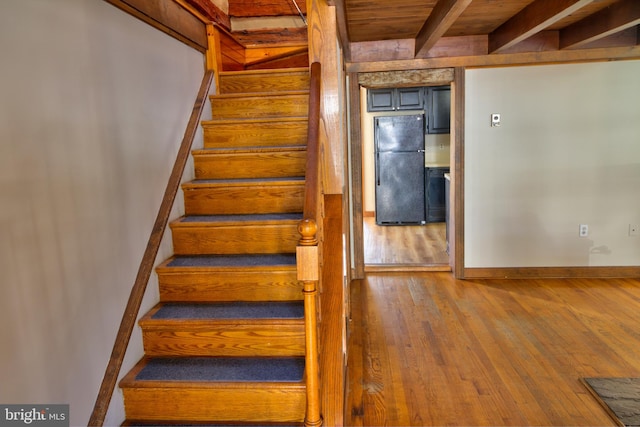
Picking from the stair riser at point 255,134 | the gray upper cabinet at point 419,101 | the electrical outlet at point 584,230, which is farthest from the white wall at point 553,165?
the gray upper cabinet at point 419,101

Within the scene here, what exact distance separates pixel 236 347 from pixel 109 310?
1.99 ft

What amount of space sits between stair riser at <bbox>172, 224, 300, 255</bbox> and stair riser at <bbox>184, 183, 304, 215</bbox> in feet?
0.67

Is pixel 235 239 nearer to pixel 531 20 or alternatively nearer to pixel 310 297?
pixel 310 297

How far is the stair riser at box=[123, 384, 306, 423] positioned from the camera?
6.15 ft

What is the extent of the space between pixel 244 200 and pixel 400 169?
4.28m

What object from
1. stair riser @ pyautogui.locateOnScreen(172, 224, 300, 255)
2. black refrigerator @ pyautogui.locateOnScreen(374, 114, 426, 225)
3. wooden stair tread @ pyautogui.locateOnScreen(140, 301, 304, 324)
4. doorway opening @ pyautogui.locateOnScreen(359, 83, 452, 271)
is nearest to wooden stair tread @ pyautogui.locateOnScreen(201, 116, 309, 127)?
stair riser @ pyautogui.locateOnScreen(172, 224, 300, 255)

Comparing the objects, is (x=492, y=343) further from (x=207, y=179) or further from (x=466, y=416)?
(x=207, y=179)

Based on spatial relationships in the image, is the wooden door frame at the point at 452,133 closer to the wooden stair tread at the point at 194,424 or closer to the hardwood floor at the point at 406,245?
the hardwood floor at the point at 406,245

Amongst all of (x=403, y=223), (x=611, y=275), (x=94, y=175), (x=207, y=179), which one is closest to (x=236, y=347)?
(x=94, y=175)

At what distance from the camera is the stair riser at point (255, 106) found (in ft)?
10.3

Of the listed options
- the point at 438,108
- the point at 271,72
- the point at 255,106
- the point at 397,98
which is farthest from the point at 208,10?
the point at 438,108

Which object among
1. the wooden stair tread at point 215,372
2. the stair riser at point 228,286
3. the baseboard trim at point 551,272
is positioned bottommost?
the baseboard trim at point 551,272

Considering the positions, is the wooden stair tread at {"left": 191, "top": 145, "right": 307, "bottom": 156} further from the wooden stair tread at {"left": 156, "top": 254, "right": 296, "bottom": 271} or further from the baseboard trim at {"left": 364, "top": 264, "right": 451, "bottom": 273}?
the baseboard trim at {"left": 364, "top": 264, "right": 451, "bottom": 273}

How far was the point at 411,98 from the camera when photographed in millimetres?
6355
